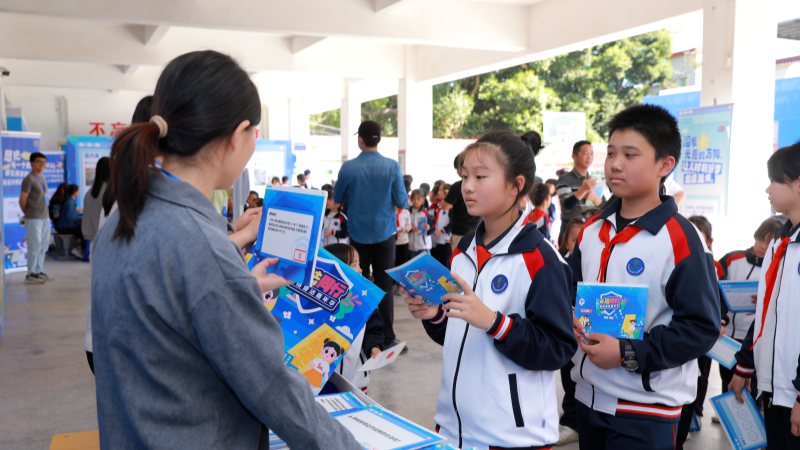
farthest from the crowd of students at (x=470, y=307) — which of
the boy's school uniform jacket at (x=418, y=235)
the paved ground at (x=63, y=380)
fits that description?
the boy's school uniform jacket at (x=418, y=235)

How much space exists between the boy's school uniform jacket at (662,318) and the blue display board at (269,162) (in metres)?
12.3

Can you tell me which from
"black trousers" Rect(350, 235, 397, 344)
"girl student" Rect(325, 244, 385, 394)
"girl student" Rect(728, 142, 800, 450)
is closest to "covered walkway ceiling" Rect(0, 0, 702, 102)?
"black trousers" Rect(350, 235, 397, 344)

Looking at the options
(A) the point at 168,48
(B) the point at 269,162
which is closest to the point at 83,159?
(B) the point at 269,162

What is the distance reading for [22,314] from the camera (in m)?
5.87

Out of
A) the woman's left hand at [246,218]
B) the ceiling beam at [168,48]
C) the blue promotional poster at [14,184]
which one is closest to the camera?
the woman's left hand at [246,218]

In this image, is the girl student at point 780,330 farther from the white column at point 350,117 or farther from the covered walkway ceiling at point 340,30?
the white column at point 350,117

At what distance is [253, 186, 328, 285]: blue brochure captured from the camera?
1109 mm

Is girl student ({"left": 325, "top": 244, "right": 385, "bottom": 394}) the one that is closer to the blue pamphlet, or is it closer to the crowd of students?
the crowd of students

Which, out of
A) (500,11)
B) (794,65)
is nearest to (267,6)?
(500,11)

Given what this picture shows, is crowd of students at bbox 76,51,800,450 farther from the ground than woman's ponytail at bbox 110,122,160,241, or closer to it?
closer to it

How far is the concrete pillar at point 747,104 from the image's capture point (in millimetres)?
5039

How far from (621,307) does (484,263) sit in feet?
1.23

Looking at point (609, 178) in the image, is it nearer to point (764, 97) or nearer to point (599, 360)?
point (599, 360)

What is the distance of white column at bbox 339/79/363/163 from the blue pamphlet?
1105cm
